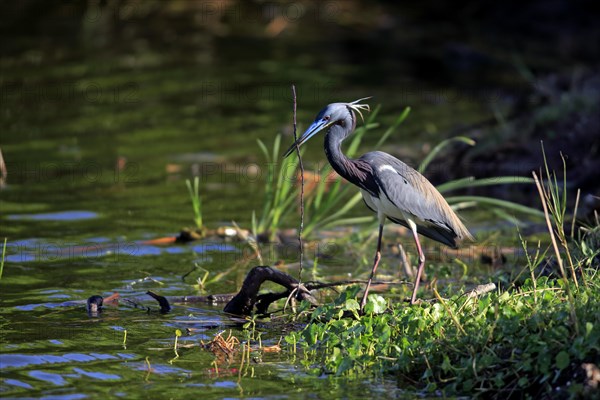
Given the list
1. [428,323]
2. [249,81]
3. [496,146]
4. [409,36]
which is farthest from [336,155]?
[409,36]

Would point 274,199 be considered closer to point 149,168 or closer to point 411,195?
point 411,195

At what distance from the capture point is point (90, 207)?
9.62 metres

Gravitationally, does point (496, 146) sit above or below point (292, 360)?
above

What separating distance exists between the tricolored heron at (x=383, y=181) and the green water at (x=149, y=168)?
1148 mm

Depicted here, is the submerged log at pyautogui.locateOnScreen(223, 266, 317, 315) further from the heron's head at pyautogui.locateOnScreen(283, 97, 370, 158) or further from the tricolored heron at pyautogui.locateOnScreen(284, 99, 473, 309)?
the heron's head at pyautogui.locateOnScreen(283, 97, 370, 158)

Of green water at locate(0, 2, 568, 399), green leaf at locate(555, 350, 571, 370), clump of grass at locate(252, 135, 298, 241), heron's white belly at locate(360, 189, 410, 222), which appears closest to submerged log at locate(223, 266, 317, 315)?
green water at locate(0, 2, 568, 399)

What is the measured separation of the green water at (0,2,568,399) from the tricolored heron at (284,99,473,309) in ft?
3.77

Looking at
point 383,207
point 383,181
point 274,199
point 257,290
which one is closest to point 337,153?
point 383,181

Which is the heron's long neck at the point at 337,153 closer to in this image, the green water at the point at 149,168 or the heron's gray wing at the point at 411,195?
the heron's gray wing at the point at 411,195

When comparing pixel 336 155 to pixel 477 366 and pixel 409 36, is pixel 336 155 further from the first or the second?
pixel 409 36

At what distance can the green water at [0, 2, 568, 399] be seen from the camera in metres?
5.61

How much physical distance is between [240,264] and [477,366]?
3.31m

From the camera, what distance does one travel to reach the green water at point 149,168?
18.4ft

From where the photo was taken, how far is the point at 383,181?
21.0ft
